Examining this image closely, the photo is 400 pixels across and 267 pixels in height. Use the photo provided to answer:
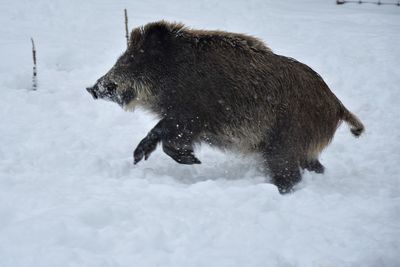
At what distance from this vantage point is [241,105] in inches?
186

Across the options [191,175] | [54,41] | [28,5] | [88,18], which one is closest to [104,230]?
[191,175]

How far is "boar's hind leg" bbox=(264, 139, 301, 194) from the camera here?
462 centimetres

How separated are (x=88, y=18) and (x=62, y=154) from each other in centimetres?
647

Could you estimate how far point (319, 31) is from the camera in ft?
35.8

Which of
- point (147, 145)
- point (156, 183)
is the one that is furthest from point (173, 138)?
point (156, 183)

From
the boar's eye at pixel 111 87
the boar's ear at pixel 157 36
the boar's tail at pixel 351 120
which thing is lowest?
the boar's tail at pixel 351 120

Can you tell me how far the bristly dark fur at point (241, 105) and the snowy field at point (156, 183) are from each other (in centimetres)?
30

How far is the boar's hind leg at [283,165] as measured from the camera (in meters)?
4.62

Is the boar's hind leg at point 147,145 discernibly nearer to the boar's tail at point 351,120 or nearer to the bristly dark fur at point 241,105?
the bristly dark fur at point 241,105

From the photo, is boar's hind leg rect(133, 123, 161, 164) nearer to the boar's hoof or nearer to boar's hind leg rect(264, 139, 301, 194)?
the boar's hoof

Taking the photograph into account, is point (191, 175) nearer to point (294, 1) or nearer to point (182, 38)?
point (182, 38)

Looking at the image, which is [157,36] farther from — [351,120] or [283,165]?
[351,120]

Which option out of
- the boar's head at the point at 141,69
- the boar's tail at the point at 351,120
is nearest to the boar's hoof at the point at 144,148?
the boar's head at the point at 141,69

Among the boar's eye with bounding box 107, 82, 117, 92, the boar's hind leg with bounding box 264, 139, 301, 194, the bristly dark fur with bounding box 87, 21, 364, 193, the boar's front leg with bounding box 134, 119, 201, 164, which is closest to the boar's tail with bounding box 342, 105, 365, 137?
the bristly dark fur with bounding box 87, 21, 364, 193
